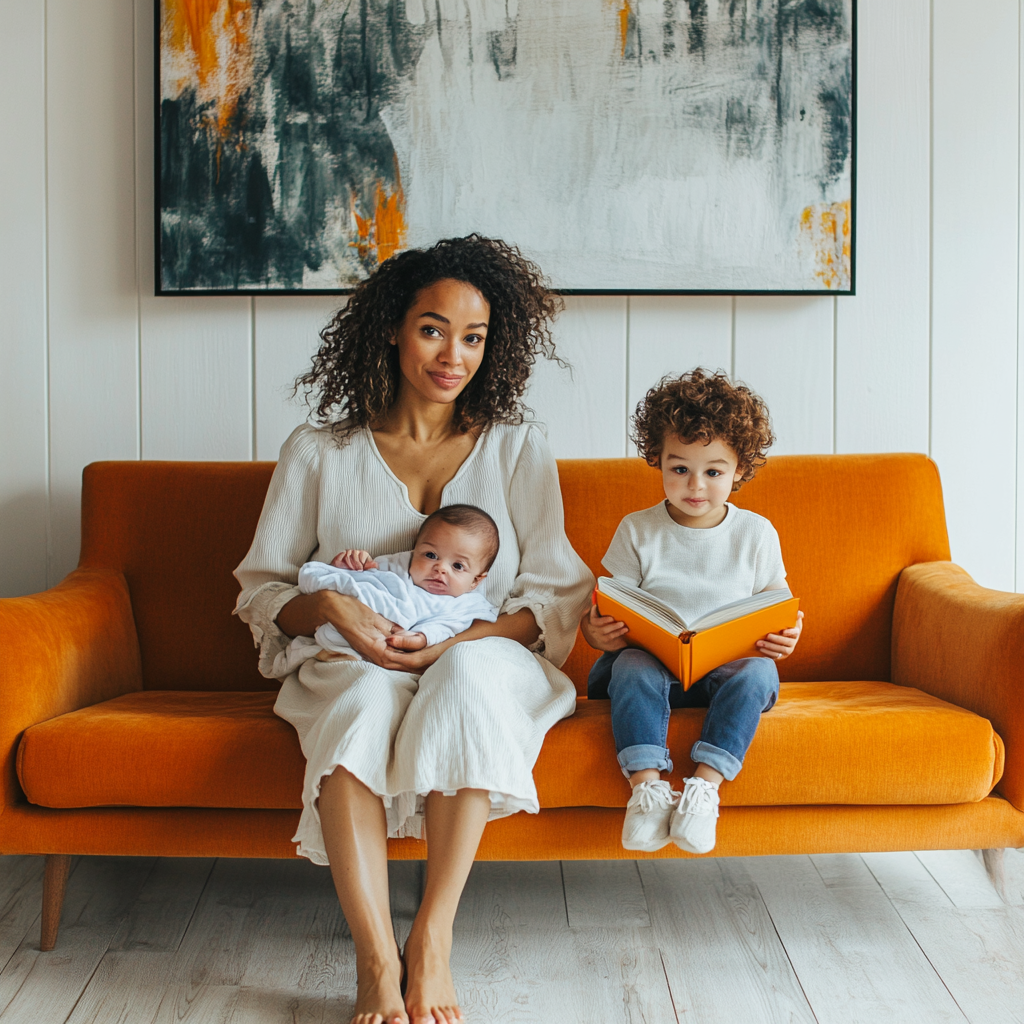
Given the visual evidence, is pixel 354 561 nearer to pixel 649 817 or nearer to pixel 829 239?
pixel 649 817

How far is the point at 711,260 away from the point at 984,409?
818mm

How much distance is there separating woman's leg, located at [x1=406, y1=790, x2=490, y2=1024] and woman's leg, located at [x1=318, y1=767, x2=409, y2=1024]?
3 centimetres

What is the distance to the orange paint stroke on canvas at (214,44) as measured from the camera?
7.30 ft

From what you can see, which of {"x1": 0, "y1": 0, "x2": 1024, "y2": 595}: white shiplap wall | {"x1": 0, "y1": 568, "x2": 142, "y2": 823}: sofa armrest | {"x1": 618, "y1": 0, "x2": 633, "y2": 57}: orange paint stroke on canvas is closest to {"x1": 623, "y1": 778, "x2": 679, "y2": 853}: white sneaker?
{"x1": 0, "y1": 568, "x2": 142, "y2": 823}: sofa armrest

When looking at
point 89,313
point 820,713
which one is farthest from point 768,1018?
point 89,313

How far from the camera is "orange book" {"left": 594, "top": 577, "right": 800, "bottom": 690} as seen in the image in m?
Result: 1.50

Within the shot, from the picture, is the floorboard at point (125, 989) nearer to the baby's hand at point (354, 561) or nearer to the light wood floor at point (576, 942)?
the light wood floor at point (576, 942)

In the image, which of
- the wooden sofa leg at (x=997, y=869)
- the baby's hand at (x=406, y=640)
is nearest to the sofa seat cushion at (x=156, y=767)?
the baby's hand at (x=406, y=640)

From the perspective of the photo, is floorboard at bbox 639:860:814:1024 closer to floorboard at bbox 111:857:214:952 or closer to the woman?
the woman

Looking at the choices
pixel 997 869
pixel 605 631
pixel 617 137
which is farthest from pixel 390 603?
pixel 617 137

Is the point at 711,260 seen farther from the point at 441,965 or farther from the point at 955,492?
the point at 441,965

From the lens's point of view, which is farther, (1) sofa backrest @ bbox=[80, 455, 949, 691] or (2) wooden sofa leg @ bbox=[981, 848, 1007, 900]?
(1) sofa backrest @ bbox=[80, 455, 949, 691]

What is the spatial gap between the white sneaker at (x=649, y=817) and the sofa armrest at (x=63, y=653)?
3.33 feet

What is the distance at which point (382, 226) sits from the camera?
2.26 meters
